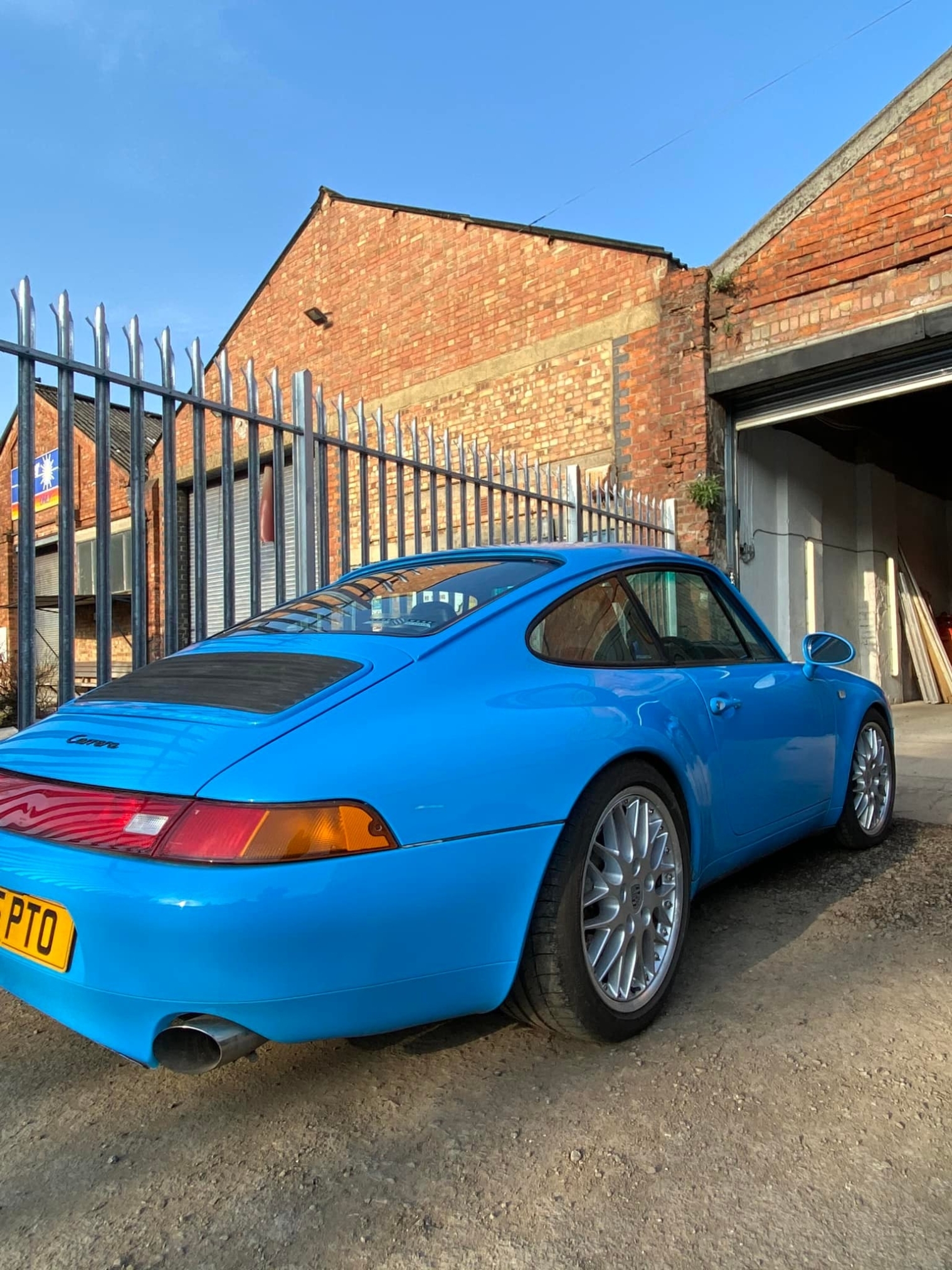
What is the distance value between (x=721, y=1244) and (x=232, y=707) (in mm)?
1414

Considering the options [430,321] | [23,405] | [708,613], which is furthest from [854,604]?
[23,405]

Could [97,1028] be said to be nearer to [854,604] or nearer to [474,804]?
[474,804]

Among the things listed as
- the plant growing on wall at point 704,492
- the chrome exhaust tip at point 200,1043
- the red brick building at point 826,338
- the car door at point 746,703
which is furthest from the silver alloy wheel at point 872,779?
the red brick building at point 826,338

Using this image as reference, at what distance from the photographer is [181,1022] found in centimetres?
169

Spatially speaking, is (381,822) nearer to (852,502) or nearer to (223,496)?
(223,496)

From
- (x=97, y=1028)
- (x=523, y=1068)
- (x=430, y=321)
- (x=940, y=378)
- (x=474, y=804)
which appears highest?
(x=430, y=321)

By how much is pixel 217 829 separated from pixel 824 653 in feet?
8.94

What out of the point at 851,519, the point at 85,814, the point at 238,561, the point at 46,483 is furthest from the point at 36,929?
the point at 46,483

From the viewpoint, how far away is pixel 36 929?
1799 millimetres

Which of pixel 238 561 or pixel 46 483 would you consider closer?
pixel 238 561

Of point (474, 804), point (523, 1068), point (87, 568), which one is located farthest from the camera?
point (87, 568)

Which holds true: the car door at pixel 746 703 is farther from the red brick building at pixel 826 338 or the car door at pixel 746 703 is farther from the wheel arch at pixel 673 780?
the red brick building at pixel 826 338

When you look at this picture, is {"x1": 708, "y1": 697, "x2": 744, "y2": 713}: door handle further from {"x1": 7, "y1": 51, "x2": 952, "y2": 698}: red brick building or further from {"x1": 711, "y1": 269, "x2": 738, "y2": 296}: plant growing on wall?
{"x1": 711, "y1": 269, "x2": 738, "y2": 296}: plant growing on wall

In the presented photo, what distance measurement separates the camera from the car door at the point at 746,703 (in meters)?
2.82
